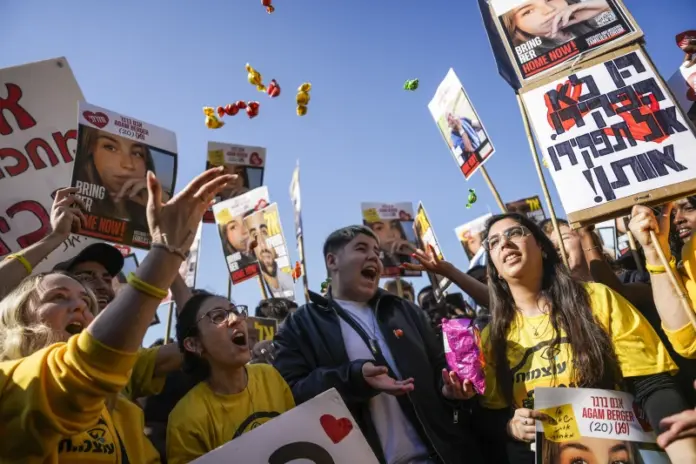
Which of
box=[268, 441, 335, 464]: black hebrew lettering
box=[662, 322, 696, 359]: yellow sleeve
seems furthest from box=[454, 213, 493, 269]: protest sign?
box=[268, 441, 335, 464]: black hebrew lettering

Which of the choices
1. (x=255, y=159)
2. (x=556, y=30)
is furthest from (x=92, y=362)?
(x=255, y=159)

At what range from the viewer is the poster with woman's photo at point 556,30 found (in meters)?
3.36

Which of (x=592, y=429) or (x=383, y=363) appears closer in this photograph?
(x=592, y=429)

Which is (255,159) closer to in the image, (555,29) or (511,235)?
(555,29)

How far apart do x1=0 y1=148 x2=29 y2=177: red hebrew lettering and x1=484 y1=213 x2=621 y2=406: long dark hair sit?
3.34 m

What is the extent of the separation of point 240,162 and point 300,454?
4.79m


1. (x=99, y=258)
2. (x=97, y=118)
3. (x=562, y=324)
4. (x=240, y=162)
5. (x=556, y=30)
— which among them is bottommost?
(x=562, y=324)

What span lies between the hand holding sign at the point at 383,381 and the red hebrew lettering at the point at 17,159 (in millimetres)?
3013

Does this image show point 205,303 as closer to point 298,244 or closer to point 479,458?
point 479,458

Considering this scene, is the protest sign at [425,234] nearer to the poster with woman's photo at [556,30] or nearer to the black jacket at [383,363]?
the poster with woman's photo at [556,30]

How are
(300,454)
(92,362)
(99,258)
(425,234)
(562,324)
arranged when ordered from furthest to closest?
1. (425,234)
2. (99,258)
3. (562,324)
4. (300,454)
5. (92,362)

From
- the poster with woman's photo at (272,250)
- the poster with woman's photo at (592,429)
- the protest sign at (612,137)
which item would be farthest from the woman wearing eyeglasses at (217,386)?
the poster with woman's photo at (272,250)

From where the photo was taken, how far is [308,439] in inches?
86.4

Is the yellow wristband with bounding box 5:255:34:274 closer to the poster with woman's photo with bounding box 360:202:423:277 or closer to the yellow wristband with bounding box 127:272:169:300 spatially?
the yellow wristband with bounding box 127:272:169:300
